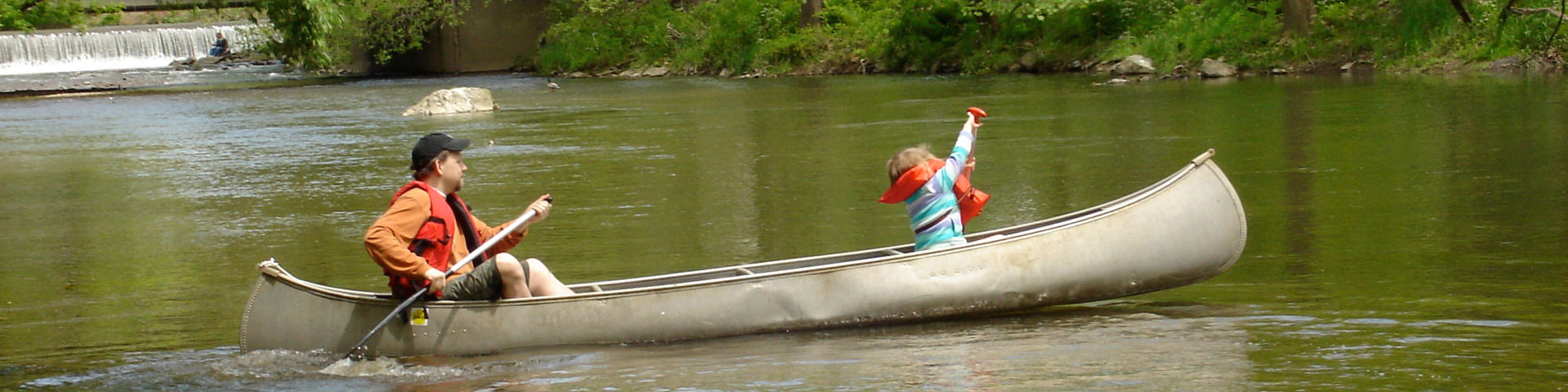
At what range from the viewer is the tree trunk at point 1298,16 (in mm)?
26562

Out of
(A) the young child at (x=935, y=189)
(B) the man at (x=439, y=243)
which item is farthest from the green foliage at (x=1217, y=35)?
(B) the man at (x=439, y=243)

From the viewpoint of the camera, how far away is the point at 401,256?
21.5 feet

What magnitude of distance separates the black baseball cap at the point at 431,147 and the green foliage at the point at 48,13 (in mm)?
38521

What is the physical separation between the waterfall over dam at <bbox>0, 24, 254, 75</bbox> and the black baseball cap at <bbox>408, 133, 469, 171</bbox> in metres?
39.9

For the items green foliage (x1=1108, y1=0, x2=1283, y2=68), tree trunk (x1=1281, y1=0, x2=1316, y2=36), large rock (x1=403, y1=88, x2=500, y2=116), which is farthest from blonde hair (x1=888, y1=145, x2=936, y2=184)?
tree trunk (x1=1281, y1=0, x2=1316, y2=36)

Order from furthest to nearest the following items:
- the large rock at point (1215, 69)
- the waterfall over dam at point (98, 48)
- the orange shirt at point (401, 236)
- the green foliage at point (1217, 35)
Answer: the waterfall over dam at point (98, 48) < the green foliage at point (1217, 35) < the large rock at point (1215, 69) < the orange shirt at point (401, 236)

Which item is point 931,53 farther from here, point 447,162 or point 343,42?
point 447,162

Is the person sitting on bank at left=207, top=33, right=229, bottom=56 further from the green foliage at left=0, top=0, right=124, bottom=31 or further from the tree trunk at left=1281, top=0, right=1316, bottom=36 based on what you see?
the tree trunk at left=1281, top=0, right=1316, bottom=36

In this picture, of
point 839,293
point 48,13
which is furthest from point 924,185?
point 48,13

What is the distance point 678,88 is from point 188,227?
64.8 feet

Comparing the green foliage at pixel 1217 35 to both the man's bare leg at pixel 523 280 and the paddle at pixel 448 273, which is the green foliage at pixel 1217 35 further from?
the paddle at pixel 448 273

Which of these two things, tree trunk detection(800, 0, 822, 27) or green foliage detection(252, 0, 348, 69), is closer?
green foliage detection(252, 0, 348, 69)

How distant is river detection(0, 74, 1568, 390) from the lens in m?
6.39

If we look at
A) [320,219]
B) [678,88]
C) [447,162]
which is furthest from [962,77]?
[447,162]
